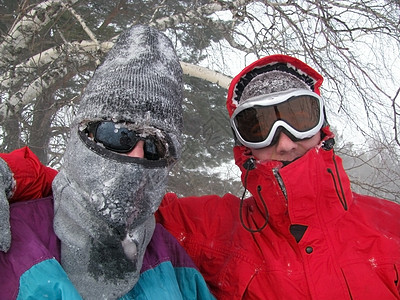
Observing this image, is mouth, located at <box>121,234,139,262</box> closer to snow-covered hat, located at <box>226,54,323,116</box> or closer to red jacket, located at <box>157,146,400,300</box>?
red jacket, located at <box>157,146,400,300</box>

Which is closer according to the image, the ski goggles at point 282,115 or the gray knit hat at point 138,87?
the gray knit hat at point 138,87

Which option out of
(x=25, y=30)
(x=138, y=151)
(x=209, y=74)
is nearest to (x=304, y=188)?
(x=138, y=151)

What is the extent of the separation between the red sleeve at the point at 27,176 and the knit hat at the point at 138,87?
0.29 meters

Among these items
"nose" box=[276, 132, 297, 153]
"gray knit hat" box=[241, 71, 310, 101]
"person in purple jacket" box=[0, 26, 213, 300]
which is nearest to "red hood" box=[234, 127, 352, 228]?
"nose" box=[276, 132, 297, 153]

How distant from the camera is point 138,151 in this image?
46.7 inches

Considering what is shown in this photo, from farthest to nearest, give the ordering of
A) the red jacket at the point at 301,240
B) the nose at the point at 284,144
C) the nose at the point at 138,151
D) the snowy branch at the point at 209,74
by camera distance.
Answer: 1. the snowy branch at the point at 209,74
2. the nose at the point at 284,144
3. the red jacket at the point at 301,240
4. the nose at the point at 138,151

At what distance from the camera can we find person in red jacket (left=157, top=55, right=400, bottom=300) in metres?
1.42

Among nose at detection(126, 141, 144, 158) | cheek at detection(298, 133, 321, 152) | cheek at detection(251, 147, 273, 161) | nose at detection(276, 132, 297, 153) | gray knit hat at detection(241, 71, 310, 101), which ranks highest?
gray knit hat at detection(241, 71, 310, 101)

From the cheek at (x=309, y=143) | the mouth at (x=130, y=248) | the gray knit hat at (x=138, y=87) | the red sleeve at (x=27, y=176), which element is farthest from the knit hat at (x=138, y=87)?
the cheek at (x=309, y=143)

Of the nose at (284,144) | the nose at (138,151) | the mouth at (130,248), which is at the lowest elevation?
the mouth at (130,248)

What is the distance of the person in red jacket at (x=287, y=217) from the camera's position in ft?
4.65

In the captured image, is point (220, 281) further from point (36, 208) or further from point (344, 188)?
point (36, 208)

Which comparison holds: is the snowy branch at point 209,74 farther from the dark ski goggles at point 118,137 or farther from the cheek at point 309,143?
the dark ski goggles at point 118,137

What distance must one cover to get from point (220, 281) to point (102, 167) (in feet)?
2.90
